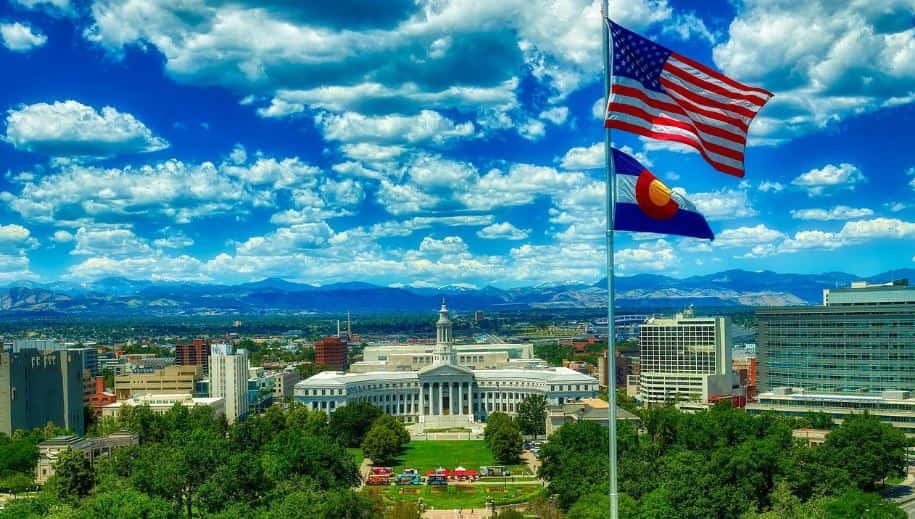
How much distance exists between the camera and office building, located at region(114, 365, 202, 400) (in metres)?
150

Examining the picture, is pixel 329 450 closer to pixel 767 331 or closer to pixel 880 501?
pixel 880 501

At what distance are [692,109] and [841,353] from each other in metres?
104

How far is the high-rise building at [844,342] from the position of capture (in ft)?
370

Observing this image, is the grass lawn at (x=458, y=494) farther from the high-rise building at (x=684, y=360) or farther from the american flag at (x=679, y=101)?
the high-rise building at (x=684, y=360)

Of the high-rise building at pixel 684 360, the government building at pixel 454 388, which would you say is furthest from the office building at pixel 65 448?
the high-rise building at pixel 684 360

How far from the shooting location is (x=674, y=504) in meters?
60.4

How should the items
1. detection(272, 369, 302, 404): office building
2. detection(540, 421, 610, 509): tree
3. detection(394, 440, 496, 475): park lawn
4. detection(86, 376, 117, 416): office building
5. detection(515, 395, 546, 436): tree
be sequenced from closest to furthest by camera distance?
detection(540, 421, 610, 509): tree < detection(394, 440, 496, 475): park lawn < detection(515, 395, 546, 436): tree < detection(86, 376, 117, 416): office building < detection(272, 369, 302, 404): office building

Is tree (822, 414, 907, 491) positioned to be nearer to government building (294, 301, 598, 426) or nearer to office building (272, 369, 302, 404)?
government building (294, 301, 598, 426)

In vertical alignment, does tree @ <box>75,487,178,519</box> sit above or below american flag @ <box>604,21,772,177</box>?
below

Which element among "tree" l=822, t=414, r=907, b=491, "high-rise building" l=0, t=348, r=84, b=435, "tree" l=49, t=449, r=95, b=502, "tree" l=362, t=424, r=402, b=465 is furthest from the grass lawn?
"high-rise building" l=0, t=348, r=84, b=435

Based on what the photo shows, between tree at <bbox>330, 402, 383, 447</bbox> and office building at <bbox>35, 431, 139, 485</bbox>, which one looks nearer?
office building at <bbox>35, 431, 139, 485</bbox>

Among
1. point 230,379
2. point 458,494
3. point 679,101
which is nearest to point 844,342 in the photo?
point 458,494

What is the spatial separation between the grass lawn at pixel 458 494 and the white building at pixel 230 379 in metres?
57.2

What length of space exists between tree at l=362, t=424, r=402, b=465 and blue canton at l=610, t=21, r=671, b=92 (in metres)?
80.6
